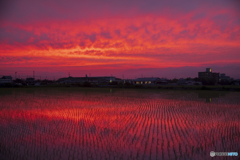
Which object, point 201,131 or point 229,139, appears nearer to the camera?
point 229,139

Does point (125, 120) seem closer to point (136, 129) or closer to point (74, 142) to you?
point (136, 129)

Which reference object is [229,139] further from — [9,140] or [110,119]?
[9,140]

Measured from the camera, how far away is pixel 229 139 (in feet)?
17.7

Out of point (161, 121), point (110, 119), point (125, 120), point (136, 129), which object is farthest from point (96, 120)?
point (161, 121)

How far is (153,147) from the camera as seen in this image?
4789 millimetres

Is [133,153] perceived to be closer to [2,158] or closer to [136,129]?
[136,129]

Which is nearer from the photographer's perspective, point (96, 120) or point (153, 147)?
point (153, 147)

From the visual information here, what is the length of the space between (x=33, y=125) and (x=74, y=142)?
2.64 meters

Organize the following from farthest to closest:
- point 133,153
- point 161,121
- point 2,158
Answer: point 161,121 → point 133,153 → point 2,158

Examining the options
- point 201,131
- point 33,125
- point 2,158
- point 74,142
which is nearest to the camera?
point 2,158

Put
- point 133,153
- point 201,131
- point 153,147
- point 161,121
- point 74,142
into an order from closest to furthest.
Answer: point 133,153, point 153,147, point 74,142, point 201,131, point 161,121

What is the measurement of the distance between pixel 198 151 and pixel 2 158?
166 inches

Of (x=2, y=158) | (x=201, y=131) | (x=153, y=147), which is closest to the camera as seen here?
(x=2, y=158)

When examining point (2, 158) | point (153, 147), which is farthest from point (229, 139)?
point (2, 158)
